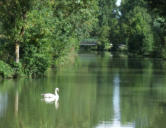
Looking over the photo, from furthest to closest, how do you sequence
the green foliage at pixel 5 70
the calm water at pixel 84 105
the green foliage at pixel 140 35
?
the green foliage at pixel 140 35 → the green foliage at pixel 5 70 → the calm water at pixel 84 105

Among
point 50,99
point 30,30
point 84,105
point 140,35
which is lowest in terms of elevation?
point 84,105

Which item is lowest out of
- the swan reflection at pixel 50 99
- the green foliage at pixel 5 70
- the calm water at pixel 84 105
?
the calm water at pixel 84 105

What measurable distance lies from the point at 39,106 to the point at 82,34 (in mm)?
29892

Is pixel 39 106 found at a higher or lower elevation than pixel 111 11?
lower

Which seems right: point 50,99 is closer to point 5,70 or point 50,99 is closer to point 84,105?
point 84,105

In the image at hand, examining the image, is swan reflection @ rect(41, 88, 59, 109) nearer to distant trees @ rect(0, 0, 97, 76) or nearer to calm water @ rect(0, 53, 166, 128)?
calm water @ rect(0, 53, 166, 128)

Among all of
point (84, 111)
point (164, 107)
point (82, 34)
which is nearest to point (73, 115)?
point (84, 111)

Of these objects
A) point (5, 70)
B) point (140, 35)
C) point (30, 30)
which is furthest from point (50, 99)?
point (140, 35)

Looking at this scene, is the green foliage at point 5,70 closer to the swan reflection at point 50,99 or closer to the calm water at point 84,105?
the calm water at point 84,105

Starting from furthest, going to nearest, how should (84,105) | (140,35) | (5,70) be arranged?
(140,35) → (5,70) → (84,105)

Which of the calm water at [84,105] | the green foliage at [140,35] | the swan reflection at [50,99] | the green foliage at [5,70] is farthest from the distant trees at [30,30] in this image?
the green foliage at [140,35]

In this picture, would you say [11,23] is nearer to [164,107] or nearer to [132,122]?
[164,107]

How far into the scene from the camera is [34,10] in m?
33.1

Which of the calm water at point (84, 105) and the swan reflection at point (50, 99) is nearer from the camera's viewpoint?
the calm water at point (84, 105)
